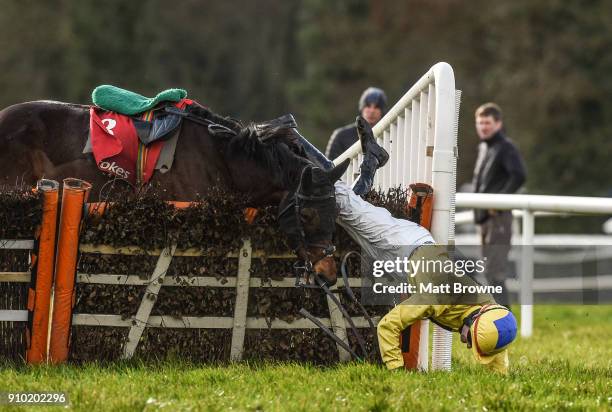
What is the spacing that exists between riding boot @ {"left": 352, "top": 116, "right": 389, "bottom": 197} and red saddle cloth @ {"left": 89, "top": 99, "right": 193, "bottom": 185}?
1205 mm

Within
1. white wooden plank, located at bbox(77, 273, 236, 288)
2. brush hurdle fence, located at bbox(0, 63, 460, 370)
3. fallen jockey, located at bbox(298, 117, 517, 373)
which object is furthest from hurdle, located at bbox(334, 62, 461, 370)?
white wooden plank, located at bbox(77, 273, 236, 288)

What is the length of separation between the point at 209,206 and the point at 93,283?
2.55 feet

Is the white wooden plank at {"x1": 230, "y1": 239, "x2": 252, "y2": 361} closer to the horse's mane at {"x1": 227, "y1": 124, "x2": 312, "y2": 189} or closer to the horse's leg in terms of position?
the horse's mane at {"x1": 227, "y1": 124, "x2": 312, "y2": 189}

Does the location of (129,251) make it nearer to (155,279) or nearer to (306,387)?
(155,279)

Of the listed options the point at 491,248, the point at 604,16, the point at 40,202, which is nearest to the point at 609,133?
the point at 604,16

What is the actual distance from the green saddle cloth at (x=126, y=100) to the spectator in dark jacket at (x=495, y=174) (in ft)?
15.4

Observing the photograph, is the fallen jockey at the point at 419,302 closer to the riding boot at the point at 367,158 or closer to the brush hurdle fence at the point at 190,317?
the riding boot at the point at 367,158

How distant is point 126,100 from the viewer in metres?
6.37

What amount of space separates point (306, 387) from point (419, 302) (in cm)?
97

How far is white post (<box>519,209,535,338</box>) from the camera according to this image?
892cm

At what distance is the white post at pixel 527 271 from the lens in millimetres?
8922

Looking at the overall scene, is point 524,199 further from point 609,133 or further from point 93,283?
point 609,133

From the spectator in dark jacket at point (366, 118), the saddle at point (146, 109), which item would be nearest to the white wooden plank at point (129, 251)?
Result: the saddle at point (146, 109)

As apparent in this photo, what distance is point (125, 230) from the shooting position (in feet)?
18.9
